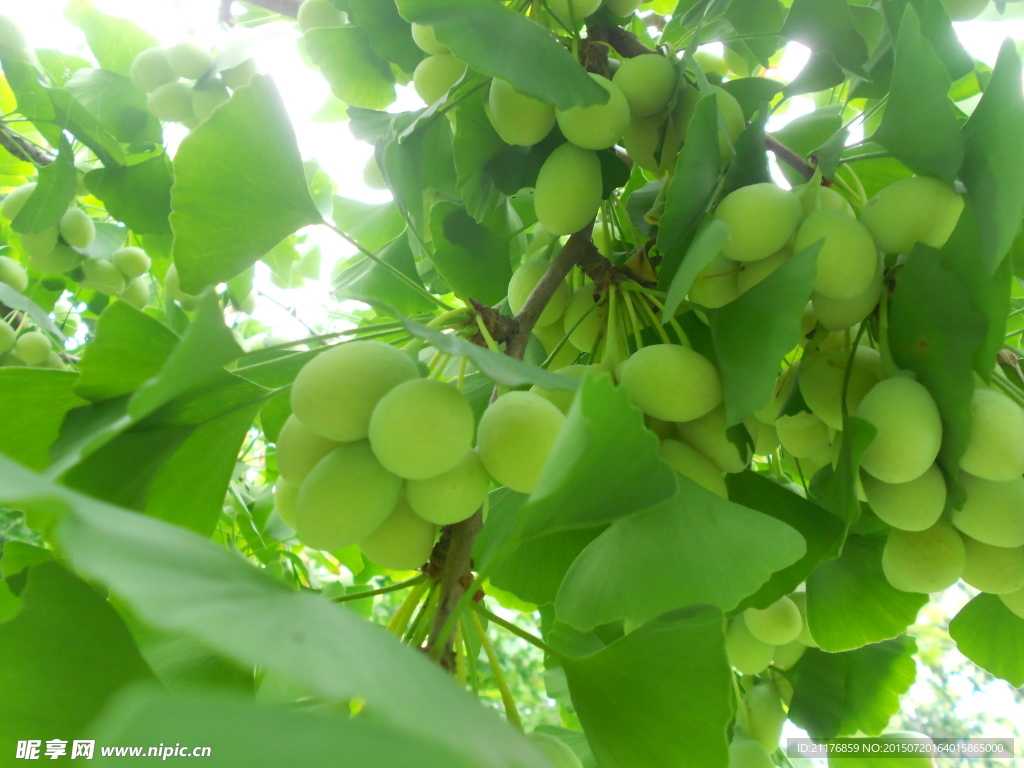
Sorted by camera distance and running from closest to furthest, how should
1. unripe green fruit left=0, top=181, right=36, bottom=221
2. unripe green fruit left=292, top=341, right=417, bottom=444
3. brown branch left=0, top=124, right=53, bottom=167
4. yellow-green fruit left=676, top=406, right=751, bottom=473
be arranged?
unripe green fruit left=292, top=341, right=417, bottom=444, yellow-green fruit left=676, top=406, right=751, bottom=473, unripe green fruit left=0, top=181, right=36, bottom=221, brown branch left=0, top=124, right=53, bottom=167

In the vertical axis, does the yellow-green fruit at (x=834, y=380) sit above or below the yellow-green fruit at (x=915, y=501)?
above

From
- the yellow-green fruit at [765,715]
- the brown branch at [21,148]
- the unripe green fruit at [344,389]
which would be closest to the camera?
the unripe green fruit at [344,389]

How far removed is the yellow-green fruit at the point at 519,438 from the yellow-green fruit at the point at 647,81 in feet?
0.91

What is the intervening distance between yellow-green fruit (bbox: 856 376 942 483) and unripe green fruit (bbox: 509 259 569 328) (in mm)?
261

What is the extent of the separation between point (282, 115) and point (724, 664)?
413mm

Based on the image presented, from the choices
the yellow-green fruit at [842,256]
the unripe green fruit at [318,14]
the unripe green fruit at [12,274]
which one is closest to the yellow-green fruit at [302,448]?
the yellow-green fruit at [842,256]

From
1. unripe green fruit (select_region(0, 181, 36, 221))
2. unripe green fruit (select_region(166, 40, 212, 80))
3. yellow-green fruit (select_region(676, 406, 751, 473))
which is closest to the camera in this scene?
yellow-green fruit (select_region(676, 406, 751, 473))

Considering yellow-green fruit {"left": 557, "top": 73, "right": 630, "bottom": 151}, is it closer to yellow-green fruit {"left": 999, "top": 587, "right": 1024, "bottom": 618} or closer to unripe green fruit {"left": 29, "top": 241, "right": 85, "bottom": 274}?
yellow-green fruit {"left": 999, "top": 587, "right": 1024, "bottom": 618}

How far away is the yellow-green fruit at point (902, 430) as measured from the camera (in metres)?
0.43

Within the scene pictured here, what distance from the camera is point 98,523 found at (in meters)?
0.23

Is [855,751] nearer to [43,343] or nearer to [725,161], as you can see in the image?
[725,161]

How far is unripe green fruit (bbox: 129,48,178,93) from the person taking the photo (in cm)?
89


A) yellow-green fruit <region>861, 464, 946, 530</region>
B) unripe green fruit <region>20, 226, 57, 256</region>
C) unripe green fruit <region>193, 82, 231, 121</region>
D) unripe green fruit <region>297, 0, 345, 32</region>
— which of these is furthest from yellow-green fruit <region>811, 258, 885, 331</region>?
unripe green fruit <region>20, 226, 57, 256</region>

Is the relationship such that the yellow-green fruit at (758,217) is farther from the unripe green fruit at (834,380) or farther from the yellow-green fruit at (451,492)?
the yellow-green fruit at (451,492)
